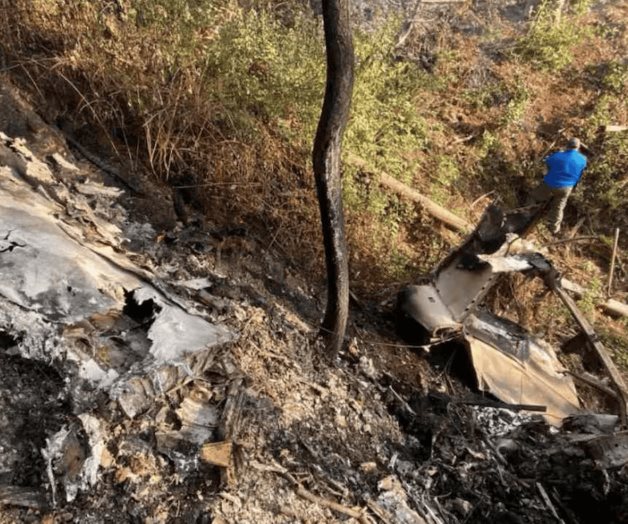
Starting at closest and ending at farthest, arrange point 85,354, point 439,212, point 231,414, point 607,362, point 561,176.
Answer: point 85,354 → point 231,414 → point 607,362 → point 561,176 → point 439,212

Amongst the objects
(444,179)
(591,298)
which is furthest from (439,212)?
(591,298)

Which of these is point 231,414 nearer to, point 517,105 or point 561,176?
point 561,176

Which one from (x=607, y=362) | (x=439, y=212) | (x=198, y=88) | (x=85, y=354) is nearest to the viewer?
(x=85, y=354)

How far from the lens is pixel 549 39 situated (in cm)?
816

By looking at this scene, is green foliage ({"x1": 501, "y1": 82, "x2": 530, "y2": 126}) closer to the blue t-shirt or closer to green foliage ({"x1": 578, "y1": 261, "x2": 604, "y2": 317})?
the blue t-shirt

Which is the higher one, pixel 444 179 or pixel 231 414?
pixel 444 179

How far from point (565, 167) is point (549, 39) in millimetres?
3728

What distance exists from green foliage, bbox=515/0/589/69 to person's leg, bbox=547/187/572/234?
309cm

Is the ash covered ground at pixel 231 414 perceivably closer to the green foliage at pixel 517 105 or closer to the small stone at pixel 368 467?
the small stone at pixel 368 467

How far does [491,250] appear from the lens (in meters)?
4.00

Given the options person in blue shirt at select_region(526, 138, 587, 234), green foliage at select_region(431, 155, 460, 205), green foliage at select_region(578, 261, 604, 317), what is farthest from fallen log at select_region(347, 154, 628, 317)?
person in blue shirt at select_region(526, 138, 587, 234)

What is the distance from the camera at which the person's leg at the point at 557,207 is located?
19.2 feet

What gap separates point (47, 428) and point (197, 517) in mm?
770

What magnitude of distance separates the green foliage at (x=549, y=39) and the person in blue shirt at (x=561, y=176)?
299 cm
